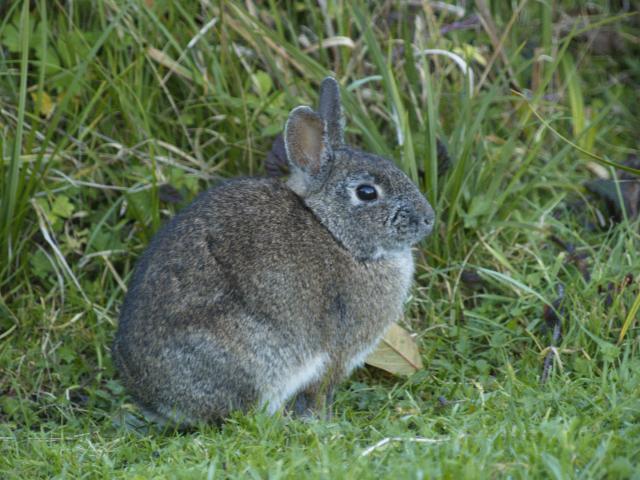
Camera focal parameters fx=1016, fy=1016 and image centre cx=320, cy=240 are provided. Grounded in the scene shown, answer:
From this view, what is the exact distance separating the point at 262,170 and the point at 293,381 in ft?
5.43

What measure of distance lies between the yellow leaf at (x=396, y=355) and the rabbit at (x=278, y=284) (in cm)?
19

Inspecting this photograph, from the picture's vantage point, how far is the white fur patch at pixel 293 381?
4395 mm

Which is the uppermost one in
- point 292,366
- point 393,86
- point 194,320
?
point 393,86

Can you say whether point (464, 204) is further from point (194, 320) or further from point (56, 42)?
point (56, 42)

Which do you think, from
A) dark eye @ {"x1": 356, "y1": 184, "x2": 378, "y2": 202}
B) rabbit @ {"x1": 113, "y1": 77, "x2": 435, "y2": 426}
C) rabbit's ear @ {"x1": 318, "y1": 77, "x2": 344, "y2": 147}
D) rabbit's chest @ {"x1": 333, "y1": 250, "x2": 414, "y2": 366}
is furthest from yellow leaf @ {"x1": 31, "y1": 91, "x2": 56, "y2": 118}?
rabbit's chest @ {"x1": 333, "y1": 250, "x2": 414, "y2": 366}

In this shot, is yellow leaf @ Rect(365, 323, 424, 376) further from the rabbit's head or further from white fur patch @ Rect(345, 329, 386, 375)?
the rabbit's head

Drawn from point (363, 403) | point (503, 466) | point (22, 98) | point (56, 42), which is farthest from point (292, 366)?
point (56, 42)

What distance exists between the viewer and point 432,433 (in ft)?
12.1

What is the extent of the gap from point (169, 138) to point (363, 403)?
207cm

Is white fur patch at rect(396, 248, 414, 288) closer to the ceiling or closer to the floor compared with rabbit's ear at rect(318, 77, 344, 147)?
closer to the floor

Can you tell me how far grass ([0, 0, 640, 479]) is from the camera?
4289 mm

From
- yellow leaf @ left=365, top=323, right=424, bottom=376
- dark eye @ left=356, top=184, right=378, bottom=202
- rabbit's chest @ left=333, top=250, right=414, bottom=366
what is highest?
dark eye @ left=356, top=184, right=378, bottom=202

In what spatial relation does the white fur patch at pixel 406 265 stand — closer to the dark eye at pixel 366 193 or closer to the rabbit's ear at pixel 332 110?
the dark eye at pixel 366 193

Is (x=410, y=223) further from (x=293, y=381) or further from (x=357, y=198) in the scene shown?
(x=293, y=381)
